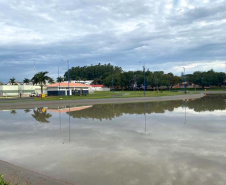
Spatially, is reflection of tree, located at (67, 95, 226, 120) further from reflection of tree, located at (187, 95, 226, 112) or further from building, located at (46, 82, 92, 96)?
building, located at (46, 82, 92, 96)

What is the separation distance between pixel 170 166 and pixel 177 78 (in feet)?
495

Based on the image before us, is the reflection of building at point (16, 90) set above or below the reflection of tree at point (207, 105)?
above

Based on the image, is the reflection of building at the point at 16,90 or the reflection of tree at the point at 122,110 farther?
the reflection of building at the point at 16,90

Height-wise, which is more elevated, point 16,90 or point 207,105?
point 16,90

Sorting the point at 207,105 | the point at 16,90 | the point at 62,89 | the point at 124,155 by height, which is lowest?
the point at 207,105

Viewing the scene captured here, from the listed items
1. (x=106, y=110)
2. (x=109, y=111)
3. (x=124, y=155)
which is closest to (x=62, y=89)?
(x=106, y=110)

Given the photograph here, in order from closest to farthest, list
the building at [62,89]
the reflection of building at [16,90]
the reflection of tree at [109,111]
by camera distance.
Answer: the reflection of tree at [109,111]
the building at [62,89]
the reflection of building at [16,90]

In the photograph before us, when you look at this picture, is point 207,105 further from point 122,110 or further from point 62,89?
point 62,89

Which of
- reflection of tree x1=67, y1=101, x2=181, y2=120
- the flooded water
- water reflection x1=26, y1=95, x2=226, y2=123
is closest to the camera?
the flooded water

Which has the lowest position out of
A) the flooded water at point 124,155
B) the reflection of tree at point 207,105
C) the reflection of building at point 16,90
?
the reflection of tree at point 207,105

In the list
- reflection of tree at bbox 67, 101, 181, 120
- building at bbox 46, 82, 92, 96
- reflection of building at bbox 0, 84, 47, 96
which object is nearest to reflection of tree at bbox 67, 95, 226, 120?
reflection of tree at bbox 67, 101, 181, 120

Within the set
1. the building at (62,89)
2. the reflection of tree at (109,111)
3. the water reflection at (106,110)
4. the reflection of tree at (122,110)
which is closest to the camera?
the water reflection at (106,110)

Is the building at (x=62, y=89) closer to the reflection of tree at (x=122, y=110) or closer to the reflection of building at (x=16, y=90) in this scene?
the reflection of building at (x=16, y=90)

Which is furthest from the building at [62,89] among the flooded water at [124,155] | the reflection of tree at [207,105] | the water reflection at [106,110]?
the flooded water at [124,155]
